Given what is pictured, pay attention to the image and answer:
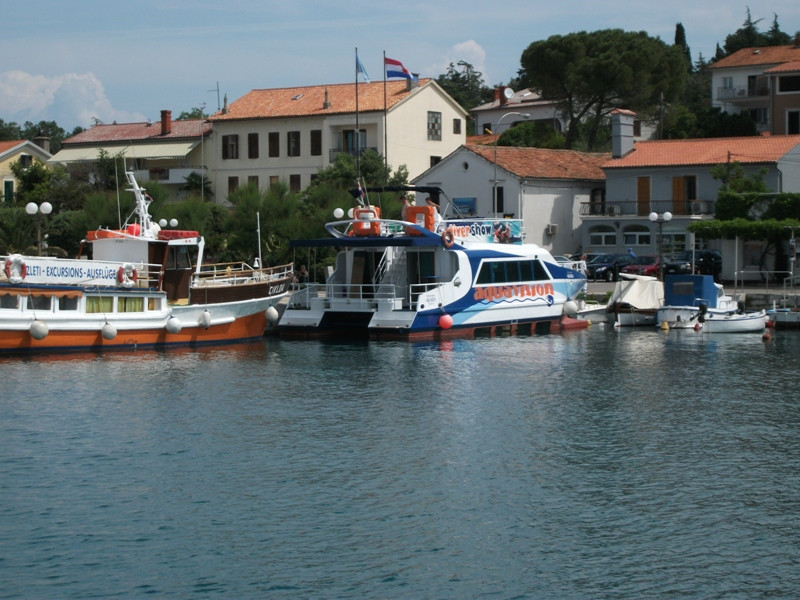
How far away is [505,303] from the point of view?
128 ft

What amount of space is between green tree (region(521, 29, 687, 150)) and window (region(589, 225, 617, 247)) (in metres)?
17.4

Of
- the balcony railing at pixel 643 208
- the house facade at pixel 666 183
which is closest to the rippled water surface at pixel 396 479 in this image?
the house facade at pixel 666 183

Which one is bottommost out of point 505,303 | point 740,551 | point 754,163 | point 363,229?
point 740,551

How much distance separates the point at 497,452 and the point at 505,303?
56.4ft

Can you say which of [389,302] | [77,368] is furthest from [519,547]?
[389,302]

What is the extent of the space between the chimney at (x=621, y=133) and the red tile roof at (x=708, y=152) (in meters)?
0.46

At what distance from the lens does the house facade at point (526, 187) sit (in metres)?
62.3

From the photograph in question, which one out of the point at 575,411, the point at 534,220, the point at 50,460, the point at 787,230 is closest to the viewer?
the point at 50,460

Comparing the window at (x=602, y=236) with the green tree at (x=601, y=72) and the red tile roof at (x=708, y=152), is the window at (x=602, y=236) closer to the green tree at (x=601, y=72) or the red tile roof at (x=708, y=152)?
the red tile roof at (x=708, y=152)

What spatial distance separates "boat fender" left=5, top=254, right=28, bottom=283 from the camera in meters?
30.9

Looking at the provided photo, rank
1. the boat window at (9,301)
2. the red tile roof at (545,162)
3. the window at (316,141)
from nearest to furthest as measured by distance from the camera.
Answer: the boat window at (9,301)
the red tile roof at (545,162)
the window at (316,141)

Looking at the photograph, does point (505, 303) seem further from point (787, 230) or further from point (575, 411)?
point (787, 230)

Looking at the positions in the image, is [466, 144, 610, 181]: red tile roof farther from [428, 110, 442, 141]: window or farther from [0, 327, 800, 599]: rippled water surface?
[0, 327, 800, 599]: rippled water surface

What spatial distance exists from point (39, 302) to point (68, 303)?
889mm
